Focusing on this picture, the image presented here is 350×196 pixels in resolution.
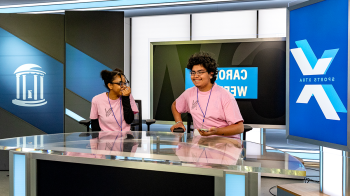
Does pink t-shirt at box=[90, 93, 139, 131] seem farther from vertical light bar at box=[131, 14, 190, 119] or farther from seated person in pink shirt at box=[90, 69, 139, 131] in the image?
vertical light bar at box=[131, 14, 190, 119]

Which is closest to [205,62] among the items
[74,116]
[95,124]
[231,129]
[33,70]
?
[231,129]

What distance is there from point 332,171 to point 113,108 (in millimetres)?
1982

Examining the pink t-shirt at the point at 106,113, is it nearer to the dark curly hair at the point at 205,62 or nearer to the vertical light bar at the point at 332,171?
the dark curly hair at the point at 205,62

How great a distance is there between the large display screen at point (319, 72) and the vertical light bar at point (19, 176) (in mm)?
1820

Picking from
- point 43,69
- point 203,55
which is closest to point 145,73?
point 43,69

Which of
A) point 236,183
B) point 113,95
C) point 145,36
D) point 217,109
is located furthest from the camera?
point 145,36

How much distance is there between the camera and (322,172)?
6.16 ft

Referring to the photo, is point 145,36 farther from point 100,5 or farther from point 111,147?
point 111,147

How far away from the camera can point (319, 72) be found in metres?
1.75

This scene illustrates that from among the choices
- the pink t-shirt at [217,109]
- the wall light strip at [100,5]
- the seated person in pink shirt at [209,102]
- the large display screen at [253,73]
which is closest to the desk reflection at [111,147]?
the seated person in pink shirt at [209,102]

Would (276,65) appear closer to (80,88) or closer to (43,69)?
(80,88)

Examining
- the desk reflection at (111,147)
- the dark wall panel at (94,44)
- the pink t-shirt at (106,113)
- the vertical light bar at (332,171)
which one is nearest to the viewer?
the desk reflection at (111,147)

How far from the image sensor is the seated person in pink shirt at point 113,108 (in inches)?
107

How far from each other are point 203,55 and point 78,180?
4.92ft
